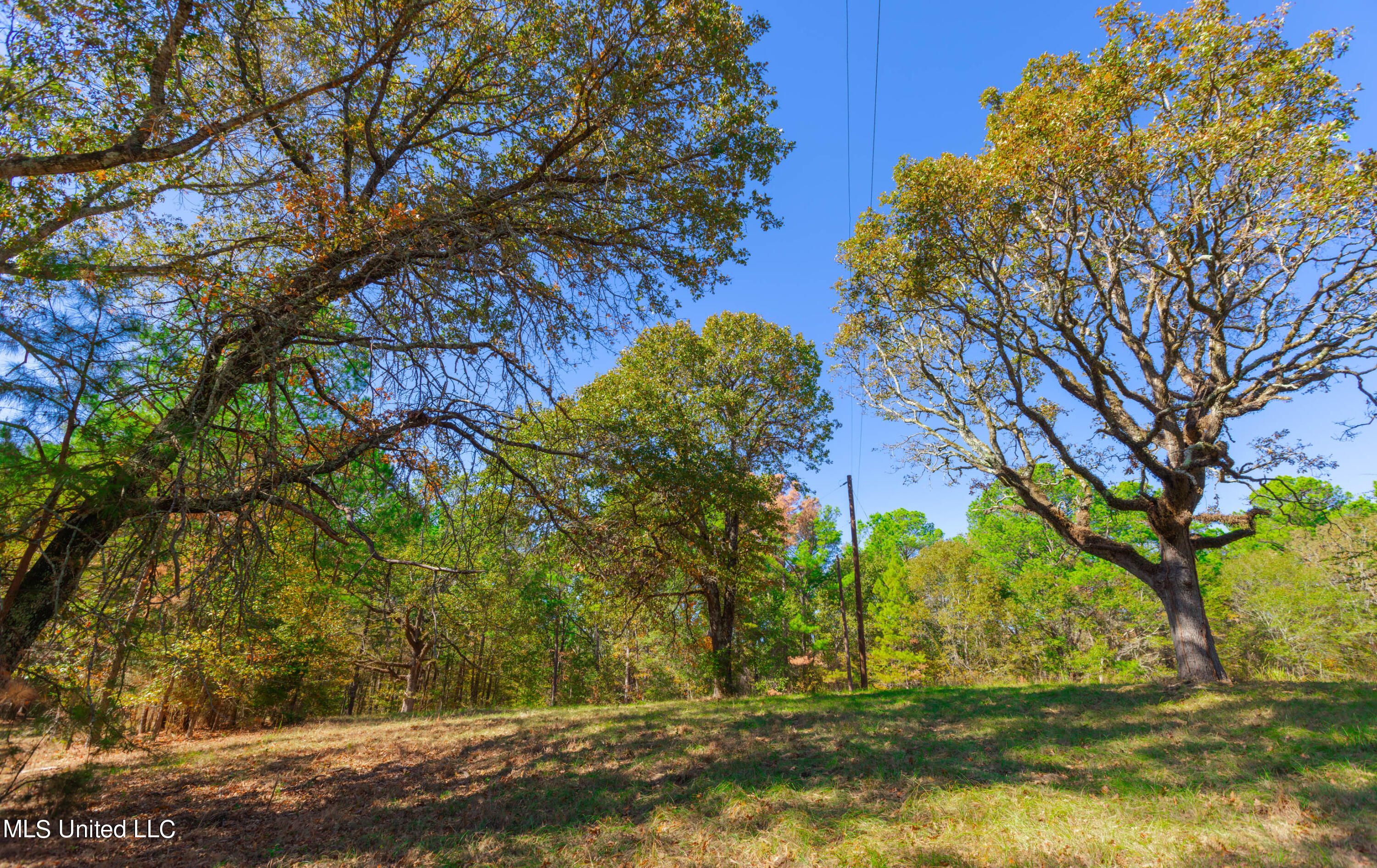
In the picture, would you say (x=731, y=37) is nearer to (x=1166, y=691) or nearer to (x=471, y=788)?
(x=471, y=788)

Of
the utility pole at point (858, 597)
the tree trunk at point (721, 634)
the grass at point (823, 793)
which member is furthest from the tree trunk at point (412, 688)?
the utility pole at point (858, 597)

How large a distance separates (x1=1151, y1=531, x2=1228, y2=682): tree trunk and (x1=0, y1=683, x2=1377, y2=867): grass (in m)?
1.21

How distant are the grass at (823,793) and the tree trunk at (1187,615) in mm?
1205

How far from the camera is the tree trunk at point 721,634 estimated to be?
1375 cm

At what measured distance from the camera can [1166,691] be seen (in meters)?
8.81

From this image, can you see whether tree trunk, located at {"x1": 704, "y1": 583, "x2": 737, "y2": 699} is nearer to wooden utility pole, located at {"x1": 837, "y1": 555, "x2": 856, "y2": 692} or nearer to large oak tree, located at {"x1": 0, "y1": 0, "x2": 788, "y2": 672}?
wooden utility pole, located at {"x1": 837, "y1": 555, "x2": 856, "y2": 692}

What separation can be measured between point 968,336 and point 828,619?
946 inches

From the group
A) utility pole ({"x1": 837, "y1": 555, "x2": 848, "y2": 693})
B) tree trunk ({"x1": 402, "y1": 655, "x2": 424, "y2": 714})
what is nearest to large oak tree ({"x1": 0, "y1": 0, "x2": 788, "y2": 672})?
utility pole ({"x1": 837, "y1": 555, "x2": 848, "y2": 693})

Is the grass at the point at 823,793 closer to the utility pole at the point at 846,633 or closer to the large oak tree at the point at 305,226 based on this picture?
the large oak tree at the point at 305,226

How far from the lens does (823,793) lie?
4.76m

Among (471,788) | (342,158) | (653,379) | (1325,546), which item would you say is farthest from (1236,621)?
(342,158)

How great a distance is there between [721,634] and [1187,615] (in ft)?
32.6

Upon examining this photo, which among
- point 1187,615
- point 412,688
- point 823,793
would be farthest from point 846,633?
point 412,688

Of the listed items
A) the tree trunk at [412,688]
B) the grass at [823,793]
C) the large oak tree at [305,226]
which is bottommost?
the tree trunk at [412,688]
